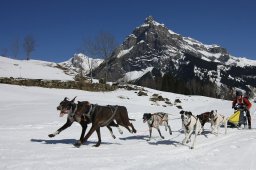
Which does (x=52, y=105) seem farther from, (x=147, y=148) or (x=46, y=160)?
(x=46, y=160)

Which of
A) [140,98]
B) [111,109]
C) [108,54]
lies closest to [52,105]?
[140,98]

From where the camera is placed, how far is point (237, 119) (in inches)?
688

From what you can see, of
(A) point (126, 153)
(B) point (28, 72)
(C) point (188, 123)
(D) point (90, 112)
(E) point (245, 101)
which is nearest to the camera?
(A) point (126, 153)

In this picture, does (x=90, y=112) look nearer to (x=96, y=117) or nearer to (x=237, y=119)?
(x=96, y=117)

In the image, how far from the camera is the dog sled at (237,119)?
17469 mm

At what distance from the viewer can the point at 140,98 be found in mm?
39688

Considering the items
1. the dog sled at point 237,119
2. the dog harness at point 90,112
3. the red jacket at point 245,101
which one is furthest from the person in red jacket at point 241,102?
the dog harness at point 90,112

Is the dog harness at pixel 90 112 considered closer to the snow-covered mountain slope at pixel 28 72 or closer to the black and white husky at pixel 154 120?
the black and white husky at pixel 154 120

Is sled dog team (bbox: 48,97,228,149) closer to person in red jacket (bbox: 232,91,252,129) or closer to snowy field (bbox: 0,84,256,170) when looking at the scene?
snowy field (bbox: 0,84,256,170)

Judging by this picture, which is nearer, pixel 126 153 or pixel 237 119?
pixel 126 153

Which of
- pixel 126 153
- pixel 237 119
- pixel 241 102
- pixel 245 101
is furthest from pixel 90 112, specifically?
pixel 245 101

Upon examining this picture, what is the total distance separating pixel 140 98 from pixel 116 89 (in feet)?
20.2

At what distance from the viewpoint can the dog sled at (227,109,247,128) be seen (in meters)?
17.5

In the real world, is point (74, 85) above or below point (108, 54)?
below
